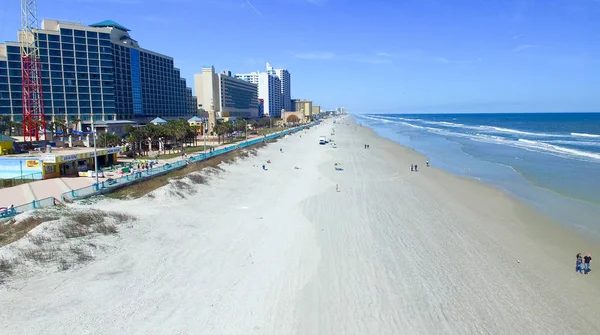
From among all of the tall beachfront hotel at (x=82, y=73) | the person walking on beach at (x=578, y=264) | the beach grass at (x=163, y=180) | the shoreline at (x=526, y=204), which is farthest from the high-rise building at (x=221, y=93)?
the person walking on beach at (x=578, y=264)

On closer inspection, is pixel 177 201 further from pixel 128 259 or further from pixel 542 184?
pixel 542 184

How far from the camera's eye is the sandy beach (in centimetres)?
1116

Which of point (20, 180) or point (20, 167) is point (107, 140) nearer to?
point (20, 167)

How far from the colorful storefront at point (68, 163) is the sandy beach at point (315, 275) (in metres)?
8.93

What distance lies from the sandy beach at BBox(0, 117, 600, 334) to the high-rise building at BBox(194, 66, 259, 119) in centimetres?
10143

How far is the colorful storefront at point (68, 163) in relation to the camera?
26706 mm

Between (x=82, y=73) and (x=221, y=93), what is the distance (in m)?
64.2

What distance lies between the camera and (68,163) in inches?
1118

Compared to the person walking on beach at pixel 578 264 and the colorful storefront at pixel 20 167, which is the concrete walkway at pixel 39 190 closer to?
the colorful storefront at pixel 20 167

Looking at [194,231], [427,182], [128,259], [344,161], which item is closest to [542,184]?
[427,182]

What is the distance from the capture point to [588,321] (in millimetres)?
11711

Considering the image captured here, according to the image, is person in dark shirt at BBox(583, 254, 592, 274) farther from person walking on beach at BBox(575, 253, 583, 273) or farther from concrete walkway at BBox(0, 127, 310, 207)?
concrete walkway at BBox(0, 127, 310, 207)

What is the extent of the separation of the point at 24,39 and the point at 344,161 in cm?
5591

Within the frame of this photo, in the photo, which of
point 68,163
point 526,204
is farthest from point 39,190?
point 526,204
